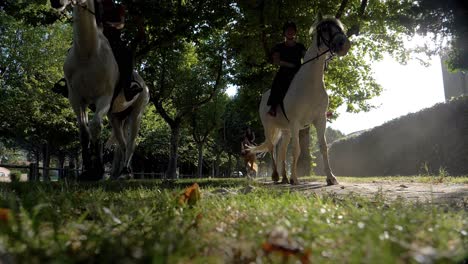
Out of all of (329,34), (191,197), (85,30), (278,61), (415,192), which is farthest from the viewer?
(278,61)

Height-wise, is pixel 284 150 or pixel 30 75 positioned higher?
pixel 30 75

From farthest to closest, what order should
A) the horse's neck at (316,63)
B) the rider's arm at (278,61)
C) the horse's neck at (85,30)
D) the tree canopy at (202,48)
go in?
the tree canopy at (202,48) < the rider's arm at (278,61) < the horse's neck at (316,63) < the horse's neck at (85,30)

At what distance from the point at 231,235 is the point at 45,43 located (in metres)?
27.8

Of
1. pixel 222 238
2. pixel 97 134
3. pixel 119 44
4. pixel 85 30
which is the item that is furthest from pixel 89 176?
pixel 222 238

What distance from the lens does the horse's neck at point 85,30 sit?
6430 millimetres

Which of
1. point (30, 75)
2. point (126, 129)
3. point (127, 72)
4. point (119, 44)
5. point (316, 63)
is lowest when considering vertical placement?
point (126, 129)

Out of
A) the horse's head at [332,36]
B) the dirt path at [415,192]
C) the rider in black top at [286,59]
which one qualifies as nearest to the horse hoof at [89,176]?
the dirt path at [415,192]

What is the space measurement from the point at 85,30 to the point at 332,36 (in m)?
4.41

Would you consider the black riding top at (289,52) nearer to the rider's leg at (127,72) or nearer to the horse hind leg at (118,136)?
the rider's leg at (127,72)

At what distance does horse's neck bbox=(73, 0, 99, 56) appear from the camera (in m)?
6.43

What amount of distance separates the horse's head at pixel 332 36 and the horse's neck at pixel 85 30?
4.18 m

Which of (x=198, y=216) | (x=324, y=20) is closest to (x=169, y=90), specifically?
(x=324, y=20)

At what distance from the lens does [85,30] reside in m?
6.58

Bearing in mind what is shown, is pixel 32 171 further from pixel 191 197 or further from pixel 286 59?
pixel 191 197
